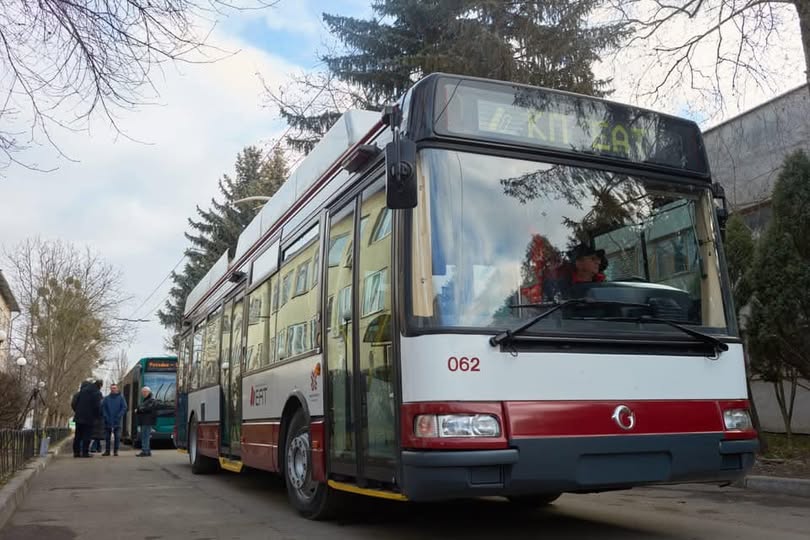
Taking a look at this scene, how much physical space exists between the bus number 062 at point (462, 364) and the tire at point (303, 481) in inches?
97.0

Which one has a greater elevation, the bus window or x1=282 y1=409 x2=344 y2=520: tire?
the bus window

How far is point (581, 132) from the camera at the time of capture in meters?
5.59

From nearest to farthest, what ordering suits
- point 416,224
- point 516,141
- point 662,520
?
1. point 416,224
2. point 516,141
3. point 662,520

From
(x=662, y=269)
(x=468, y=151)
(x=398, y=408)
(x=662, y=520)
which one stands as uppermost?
(x=468, y=151)

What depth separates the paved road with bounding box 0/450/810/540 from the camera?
20.3 feet

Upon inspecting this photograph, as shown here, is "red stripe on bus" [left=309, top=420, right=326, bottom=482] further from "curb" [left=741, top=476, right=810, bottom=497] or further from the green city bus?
the green city bus

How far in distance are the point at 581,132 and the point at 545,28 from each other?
24.4 ft

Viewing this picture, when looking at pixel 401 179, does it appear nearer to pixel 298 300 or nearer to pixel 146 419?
pixel 298 300

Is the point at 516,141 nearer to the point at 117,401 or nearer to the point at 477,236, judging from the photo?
the point at 477,236

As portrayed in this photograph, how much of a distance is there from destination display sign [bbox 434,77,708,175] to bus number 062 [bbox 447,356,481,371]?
1.53m

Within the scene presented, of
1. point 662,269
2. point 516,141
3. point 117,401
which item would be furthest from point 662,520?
point 117,401

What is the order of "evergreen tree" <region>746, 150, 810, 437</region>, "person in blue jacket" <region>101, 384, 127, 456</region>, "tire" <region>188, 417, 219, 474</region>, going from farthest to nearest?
"person in blue jacket" <region>101, 384, 127, 456</region>
"tire" <region>188, 417, 219, 474</region>
"evergreen tree" <region>746, 150, 810, 437</region>

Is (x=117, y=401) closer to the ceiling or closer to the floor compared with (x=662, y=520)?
closer to the ceiling

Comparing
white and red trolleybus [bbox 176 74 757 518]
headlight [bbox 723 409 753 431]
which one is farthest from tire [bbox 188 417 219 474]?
headlight [bbox 723 409 753 431]
